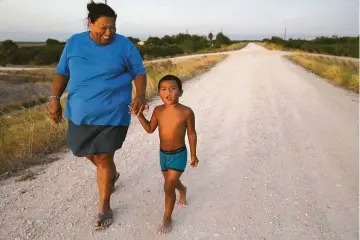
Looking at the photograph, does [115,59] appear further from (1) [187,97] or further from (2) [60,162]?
(1) [187,97]

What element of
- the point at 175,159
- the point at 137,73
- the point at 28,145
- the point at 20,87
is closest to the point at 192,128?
the point at 175,159

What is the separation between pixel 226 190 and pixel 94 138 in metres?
1.60

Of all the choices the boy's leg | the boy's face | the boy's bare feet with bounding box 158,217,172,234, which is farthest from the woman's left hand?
the boy's bare feet with bounding box 158,217,172,234

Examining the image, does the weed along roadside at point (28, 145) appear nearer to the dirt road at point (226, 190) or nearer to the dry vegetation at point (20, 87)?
the dirt road at point (226, 190)

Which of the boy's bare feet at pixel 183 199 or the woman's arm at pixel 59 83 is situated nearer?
the woman's arm at pixel 59 83

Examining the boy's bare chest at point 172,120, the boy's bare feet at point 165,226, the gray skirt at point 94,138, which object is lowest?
the boy's bare feet at point 165,226

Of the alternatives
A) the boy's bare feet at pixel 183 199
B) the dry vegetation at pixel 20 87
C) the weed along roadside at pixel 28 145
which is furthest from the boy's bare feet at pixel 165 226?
the dry vegetation at pixel 20 87

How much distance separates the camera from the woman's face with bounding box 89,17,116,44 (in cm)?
240

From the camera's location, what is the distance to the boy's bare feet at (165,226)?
2.71m

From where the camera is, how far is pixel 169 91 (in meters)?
2.49

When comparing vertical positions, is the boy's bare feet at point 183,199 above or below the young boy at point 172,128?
below

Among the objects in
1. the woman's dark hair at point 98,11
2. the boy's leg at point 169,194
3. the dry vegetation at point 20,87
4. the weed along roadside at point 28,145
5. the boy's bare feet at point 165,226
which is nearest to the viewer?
the woman's dark hair at point 98,11

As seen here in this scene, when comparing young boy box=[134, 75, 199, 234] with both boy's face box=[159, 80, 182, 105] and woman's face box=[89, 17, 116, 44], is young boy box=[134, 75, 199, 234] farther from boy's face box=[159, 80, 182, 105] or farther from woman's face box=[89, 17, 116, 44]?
woman's face box=[89, 17, 116, 44]

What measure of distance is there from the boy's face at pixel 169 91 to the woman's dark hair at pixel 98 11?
2.17ft
